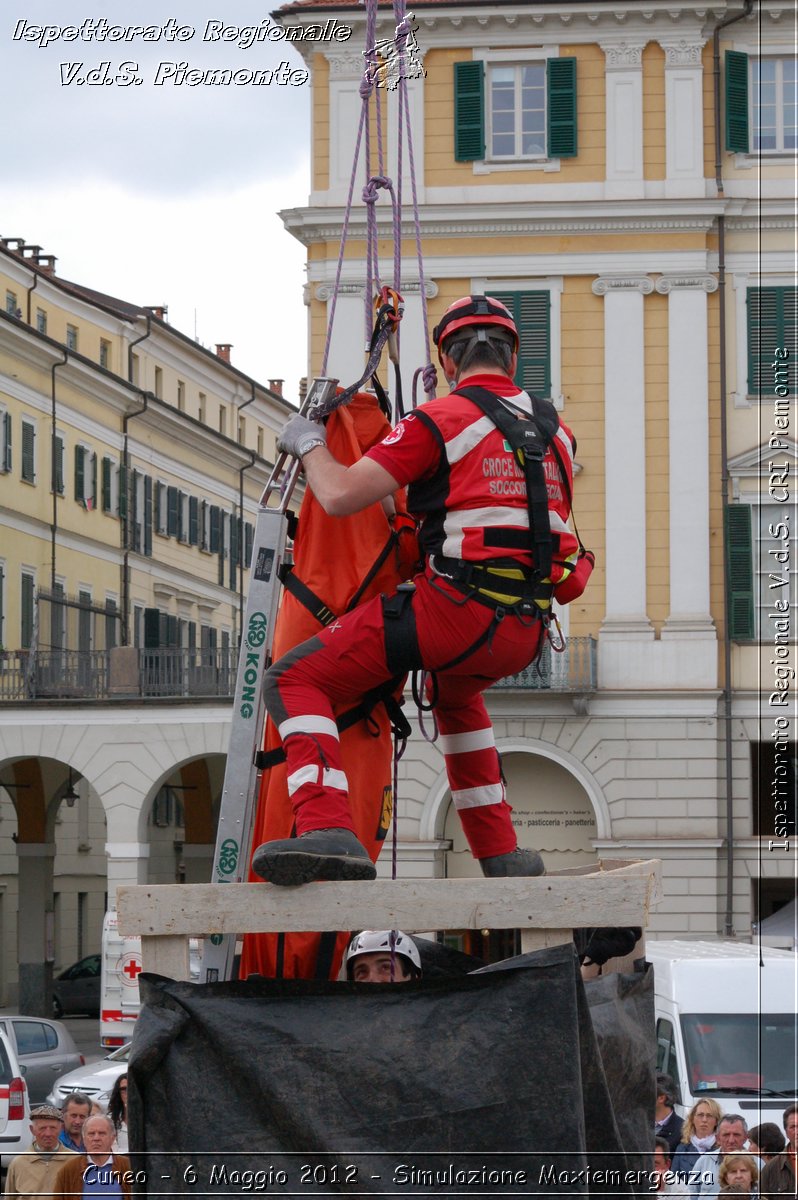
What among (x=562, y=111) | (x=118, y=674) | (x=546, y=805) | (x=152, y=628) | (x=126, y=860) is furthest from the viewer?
(x=152, y=628)

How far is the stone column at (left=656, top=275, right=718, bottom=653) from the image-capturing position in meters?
34.8

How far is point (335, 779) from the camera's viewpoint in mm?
5277

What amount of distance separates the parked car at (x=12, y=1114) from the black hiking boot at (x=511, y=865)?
543 inches

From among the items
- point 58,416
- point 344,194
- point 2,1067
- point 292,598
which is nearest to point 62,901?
point 58,416

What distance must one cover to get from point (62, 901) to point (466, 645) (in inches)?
1929

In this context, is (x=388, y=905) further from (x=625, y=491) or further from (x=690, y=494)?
(x=690, y=494)

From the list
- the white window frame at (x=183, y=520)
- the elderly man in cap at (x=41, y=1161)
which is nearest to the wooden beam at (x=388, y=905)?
the elderly man in cap at (x=41, y=1161)

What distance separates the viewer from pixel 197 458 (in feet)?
193

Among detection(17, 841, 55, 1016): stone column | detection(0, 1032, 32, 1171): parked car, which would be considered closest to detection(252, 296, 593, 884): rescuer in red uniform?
detection(0, 1032, 32, 1171): parked car

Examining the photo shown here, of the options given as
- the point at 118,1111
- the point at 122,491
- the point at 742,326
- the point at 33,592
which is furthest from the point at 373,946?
the point at 122,491

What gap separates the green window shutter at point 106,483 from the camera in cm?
5241

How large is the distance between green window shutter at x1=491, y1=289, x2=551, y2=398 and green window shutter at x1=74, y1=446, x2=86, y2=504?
18.0 meters

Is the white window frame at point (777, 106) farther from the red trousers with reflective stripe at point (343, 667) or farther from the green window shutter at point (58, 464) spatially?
the red trousers with reflective stripe at point (343, 667)

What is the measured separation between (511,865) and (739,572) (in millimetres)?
29162
